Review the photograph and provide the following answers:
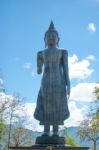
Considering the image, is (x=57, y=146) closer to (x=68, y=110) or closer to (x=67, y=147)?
(x=67, y=147)

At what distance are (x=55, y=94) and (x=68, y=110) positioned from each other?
70 centimetres

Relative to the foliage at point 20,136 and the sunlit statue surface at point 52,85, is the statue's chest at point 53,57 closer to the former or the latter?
the sunlit statue surface at point 52,85

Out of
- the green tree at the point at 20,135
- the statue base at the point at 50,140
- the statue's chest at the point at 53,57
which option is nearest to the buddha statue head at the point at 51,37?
the statue's chest at the point at 53,57

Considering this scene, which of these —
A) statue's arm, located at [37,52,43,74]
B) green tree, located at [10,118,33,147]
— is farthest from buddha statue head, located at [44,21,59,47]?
green tree, located at [10,118,33,147]

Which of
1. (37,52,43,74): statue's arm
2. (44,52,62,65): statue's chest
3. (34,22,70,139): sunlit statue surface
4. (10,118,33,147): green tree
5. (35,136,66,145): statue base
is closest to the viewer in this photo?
(35,136,66,145): statue base

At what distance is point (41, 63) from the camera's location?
14.2 metres

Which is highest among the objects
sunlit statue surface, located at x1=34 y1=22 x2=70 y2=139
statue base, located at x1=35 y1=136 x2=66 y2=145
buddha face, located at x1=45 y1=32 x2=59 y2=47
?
buddha face, located at x1=45 y1=32 x2=59 y2=47

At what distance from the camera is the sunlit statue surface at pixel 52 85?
527 inches

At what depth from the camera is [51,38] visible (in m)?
13.8

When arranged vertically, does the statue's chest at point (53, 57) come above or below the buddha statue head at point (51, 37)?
below

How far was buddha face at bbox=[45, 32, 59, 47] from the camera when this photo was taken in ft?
45.5

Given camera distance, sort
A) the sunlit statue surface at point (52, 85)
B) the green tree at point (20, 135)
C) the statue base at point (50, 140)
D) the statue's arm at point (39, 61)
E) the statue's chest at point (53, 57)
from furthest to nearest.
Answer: the green tree at point (20, 135), the statue's arm at point (39, 61), the statue's chest at point (53, 57), the sunlit statue surface at point (52, 85), the statue base at point (50, 140)

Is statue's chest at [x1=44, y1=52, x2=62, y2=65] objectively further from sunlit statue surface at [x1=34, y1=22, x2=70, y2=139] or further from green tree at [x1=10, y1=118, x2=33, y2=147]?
green tree at [x1=10, y1=118, x2=33, y2=147]

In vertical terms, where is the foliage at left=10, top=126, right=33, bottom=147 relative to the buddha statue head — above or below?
above
